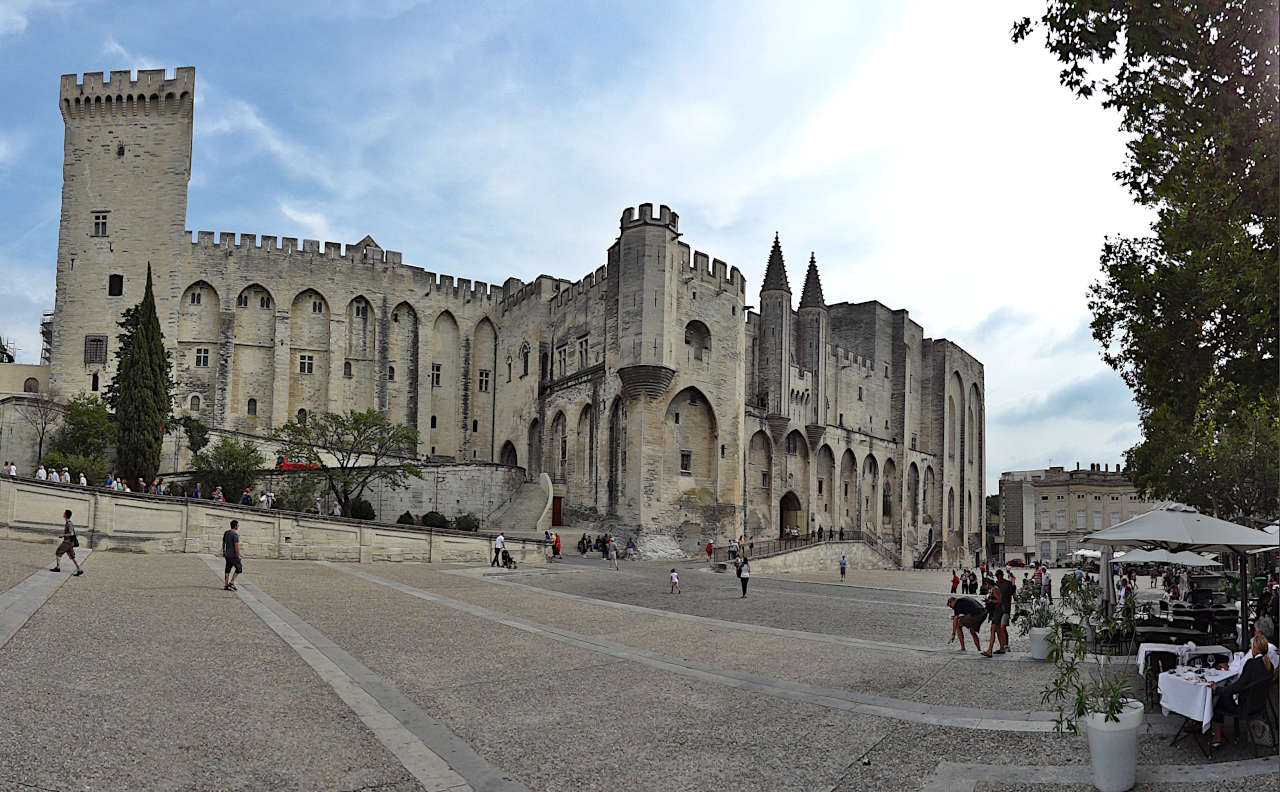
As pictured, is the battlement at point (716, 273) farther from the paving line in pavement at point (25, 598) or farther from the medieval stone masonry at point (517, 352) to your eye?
the paving line in pavement at point (25, 598)

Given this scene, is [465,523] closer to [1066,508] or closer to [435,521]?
[435,521]

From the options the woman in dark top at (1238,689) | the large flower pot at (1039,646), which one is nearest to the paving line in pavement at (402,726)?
the woman in dark top at (1238,689)

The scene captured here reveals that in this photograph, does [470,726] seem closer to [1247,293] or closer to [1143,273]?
[1247,293]

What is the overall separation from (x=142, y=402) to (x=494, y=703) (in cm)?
3392

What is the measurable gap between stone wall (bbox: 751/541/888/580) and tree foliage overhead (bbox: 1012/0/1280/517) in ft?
86.7

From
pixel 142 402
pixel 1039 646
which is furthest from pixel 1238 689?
pixel 142 402

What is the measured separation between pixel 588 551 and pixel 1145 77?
3219cm

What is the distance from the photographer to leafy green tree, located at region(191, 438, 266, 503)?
36938mm

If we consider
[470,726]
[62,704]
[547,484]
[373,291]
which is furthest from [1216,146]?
[373,291]

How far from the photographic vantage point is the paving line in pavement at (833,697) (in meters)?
8.30

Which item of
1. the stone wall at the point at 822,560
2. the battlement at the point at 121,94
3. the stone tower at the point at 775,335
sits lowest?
the stone wall at the point at 822,560

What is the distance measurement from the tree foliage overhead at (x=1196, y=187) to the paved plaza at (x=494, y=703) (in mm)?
4002

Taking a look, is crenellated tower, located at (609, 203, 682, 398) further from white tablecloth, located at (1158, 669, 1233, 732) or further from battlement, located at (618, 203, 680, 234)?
white tablecloth, located at (1158, 669, 1233, 732)

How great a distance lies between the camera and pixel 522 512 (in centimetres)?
4322
